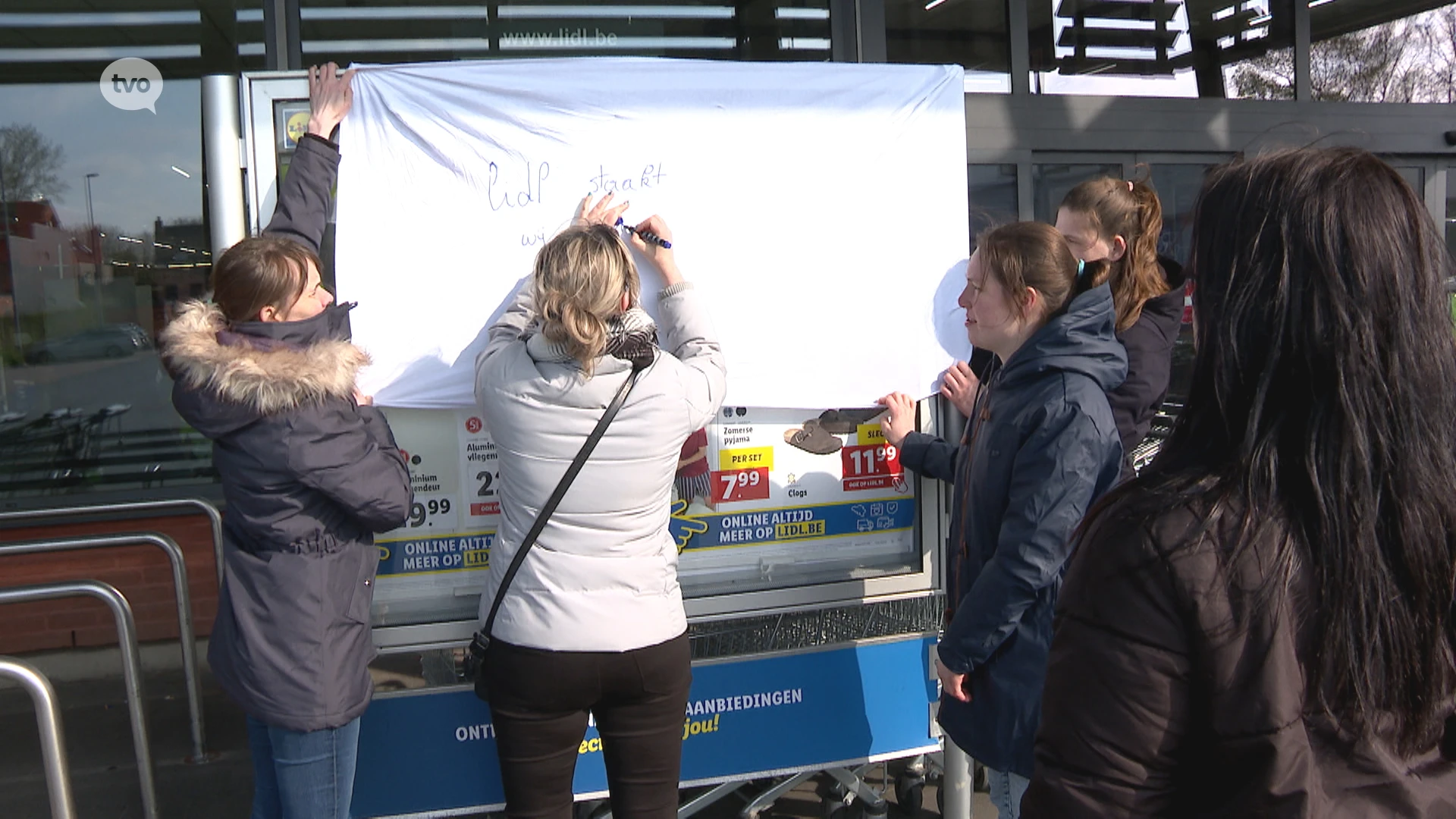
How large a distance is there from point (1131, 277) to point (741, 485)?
120 centimetres

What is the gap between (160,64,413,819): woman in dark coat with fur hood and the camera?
211cm

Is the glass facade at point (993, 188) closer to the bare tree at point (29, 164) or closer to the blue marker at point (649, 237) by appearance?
the blue marker at point (649, 237)

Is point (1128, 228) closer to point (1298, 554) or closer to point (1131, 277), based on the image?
point (1131, 277)

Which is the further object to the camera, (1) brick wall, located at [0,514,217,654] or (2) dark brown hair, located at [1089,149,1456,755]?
(1) brick wall, located at [0,514,217,654]

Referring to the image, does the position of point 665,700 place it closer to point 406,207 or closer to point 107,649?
point 406,207

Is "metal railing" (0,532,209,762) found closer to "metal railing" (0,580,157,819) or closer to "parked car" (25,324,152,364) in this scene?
"metal railing" (0,580,157,819)

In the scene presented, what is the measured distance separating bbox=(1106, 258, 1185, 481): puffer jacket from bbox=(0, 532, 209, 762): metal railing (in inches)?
122

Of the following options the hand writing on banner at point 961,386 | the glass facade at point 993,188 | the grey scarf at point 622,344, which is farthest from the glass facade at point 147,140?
the grey scarf at point 622,344

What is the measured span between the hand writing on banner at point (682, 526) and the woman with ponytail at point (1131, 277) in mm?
1144

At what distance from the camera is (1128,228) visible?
2.65m

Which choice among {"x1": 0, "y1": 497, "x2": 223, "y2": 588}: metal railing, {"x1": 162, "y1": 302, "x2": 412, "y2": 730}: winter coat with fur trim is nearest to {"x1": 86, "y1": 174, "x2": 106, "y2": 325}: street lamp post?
{"x1": 0, "y1": 497, "x2": 223, "y2": 588}: metal railing

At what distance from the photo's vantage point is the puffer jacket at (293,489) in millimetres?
2104

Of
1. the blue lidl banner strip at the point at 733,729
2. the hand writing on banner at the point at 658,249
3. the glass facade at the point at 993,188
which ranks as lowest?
the blue lidl banner strip at the point at 733,729

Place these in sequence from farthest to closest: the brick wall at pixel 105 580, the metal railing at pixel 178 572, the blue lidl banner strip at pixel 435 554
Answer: the brick wall at pixel 105 580 < the metal railing at pixel 178 572 < the blue lidl banner strip at pixel 435 554
